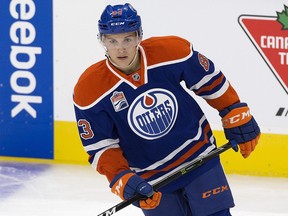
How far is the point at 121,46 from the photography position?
2.95 meters

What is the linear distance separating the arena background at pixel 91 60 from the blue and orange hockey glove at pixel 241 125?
1453 millimetres

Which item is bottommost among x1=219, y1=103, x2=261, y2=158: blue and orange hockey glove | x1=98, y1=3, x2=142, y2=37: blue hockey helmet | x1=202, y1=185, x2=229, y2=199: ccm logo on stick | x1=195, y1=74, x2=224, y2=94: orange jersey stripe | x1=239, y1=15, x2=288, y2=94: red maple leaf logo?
x1=202, y1=185, x2=229, y2=199: ccm logo on stick

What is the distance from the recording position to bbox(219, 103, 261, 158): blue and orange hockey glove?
3.18 meters

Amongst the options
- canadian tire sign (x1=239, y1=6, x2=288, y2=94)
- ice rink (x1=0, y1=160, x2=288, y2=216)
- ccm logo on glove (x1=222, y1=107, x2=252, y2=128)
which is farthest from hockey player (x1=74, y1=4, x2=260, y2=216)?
canadian tire sign (x1=239, y1=6, x2=288, y2=94)

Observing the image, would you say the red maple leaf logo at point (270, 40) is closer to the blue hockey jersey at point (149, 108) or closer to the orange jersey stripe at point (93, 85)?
the blue hockey jersey at point (149, 108)

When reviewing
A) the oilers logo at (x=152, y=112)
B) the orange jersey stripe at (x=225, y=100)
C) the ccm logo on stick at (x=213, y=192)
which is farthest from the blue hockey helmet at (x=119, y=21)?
the ccm logo on stick at (x=213, y=192)

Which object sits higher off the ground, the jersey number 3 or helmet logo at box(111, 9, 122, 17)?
helmet logo at box(111, 9, 122, 17)

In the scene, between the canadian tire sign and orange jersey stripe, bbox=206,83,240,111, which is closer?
orange jersey stripe, bbox=206,83,240,111

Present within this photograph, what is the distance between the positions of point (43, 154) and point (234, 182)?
3.57 feet

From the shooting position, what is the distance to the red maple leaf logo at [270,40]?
4.58 meters

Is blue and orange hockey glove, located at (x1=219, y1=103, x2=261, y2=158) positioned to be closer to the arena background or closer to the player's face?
the player's face

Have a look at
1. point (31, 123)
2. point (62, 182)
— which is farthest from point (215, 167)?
point (31, 123)

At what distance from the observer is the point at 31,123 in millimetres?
5016

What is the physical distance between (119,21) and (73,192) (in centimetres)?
180
